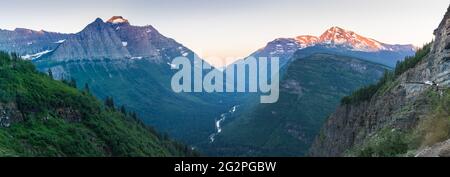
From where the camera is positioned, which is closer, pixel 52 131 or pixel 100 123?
pixel 52 131

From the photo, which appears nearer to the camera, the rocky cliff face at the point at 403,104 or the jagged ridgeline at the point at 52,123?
the rocky cliff face at the point at 403,104

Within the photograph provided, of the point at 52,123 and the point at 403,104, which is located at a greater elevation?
the point at 403,104
